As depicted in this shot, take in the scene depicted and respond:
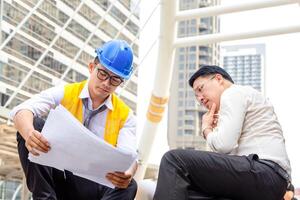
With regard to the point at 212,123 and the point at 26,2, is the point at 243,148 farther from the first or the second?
the point at 26,2

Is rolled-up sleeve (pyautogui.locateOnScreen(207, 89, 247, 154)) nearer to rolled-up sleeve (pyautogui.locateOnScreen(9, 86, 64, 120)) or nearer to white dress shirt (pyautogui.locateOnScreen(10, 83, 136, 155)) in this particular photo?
white dress shirt (pyautogui.locateOnScreen(10, 83, 136, 155))

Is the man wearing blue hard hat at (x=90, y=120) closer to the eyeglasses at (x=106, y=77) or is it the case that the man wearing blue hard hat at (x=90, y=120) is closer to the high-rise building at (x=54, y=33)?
the eyeglasses at (x=106, y=77)

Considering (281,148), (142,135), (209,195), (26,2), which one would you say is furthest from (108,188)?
(142,135)

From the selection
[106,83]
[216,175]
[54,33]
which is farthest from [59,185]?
[54,33]

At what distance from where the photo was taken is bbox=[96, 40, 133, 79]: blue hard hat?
5.83 ft

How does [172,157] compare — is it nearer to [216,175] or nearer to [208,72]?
[216,175]

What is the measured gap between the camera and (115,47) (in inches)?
72.9

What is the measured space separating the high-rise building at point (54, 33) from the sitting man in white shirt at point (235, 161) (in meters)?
0.64

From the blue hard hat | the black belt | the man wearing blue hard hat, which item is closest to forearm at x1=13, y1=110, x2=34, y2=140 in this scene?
the man wearing blue hard hat

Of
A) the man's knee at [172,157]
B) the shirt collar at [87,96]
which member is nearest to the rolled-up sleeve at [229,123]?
the man's knee at [172,157]

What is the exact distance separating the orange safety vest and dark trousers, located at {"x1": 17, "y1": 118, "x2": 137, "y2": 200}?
0.17m

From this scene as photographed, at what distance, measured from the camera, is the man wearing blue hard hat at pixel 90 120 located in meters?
1.67

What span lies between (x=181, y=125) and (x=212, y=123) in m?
18.3

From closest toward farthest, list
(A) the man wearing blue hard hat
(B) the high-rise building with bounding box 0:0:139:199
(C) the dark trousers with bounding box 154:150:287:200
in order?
(C) the dark trousers with bounding box 154:150:287:200, (A) the man wearing blue hard hat, (B) the high-rise building with bounding box 0:0:139:199
